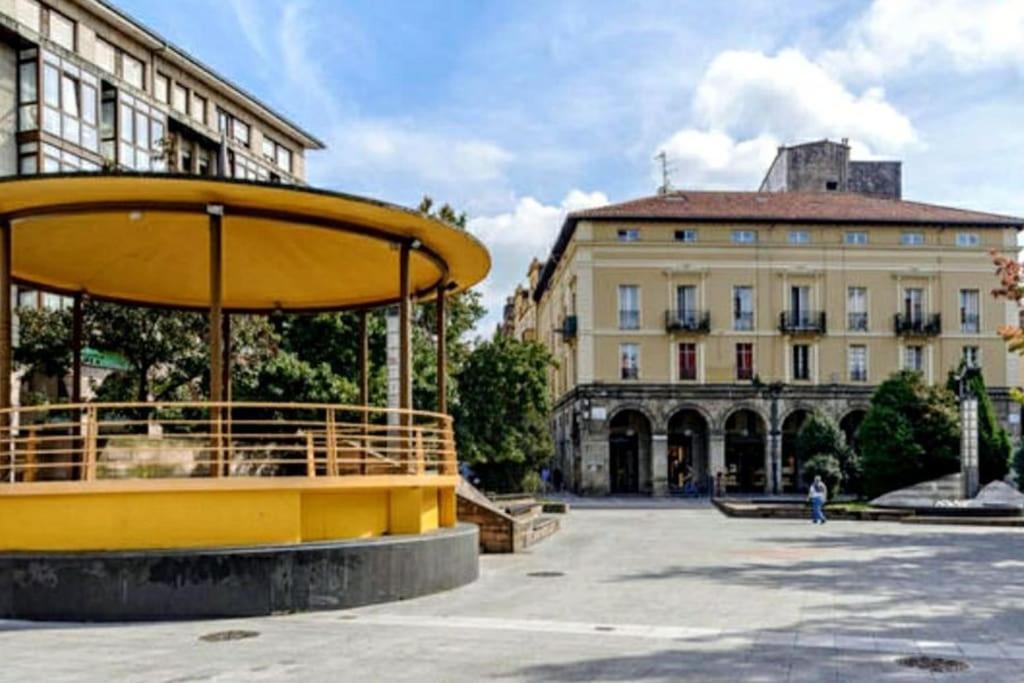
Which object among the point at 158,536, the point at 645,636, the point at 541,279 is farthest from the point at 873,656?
the point at 541,279

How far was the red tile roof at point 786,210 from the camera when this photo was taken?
51.1 m

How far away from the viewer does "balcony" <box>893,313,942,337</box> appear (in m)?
51.7

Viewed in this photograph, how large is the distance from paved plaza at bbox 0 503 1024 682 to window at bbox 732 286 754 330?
34150mm

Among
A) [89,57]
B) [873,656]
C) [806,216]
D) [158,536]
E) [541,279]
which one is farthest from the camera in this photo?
[541,279]

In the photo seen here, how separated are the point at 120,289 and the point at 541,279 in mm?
51107

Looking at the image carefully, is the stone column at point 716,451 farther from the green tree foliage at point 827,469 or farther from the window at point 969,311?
the window at point 969,311

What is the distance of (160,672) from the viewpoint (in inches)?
348

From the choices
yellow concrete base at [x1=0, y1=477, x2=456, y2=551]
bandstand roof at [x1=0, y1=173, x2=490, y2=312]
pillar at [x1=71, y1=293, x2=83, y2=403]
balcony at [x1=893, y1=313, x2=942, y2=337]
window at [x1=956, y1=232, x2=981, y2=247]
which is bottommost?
yellow concrete base at [x1=0, y1=477, x2=456, y2=551]

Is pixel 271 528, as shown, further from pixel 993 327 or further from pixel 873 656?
pixel 993 327

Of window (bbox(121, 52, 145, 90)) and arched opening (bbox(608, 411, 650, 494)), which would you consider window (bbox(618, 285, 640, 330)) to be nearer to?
arched opening (bbox(608, 411, 650, 494))

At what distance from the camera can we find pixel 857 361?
2053 inches

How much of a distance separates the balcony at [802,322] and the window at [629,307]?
6.89 metres

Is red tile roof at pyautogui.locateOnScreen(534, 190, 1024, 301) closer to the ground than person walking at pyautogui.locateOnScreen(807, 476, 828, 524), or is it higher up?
higher up

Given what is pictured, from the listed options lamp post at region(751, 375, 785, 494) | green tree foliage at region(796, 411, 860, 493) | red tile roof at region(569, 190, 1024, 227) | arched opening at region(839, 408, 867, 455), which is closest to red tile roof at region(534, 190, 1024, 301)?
red tile roof at region(569, 190, 1024, 227)
